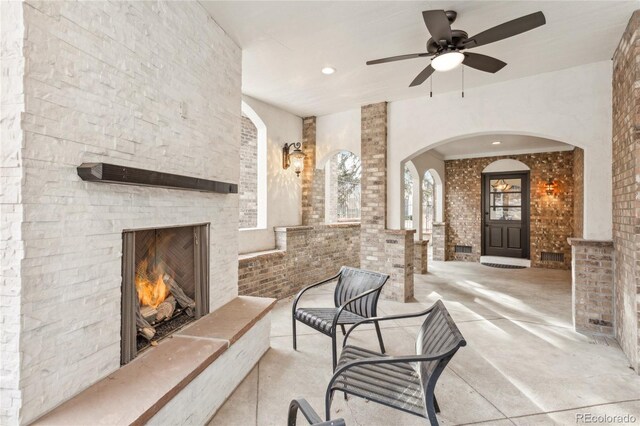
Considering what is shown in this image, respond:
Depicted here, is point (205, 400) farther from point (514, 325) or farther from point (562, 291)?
point (562, 291)

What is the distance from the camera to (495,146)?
7.43 metres

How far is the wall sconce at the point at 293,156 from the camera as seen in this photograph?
534 cm

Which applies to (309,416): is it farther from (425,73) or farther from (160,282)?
(425,73)

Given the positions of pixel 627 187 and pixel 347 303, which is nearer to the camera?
pixel 347 303

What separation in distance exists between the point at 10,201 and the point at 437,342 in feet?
7.18

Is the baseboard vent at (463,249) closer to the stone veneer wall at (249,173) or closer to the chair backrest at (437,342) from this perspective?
the stone veneer wall at (249,173)

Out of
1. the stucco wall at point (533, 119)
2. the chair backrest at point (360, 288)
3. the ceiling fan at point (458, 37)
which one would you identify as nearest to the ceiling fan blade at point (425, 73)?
the ceiling fan at point (458, 37)

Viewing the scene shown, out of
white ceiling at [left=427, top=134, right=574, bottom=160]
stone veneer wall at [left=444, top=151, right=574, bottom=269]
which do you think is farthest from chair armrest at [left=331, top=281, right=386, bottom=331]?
stone veneer wall at [left=444, top=151, right=574, bottom=269]

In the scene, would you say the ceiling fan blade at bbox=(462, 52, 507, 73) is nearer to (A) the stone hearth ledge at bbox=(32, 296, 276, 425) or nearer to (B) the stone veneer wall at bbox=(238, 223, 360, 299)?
(A) the stone hearth ledge at bbox=(32, 296, 276, 425)

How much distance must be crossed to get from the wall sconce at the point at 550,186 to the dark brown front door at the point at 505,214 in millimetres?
488

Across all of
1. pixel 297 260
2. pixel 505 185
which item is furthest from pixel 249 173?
pixel 505 185

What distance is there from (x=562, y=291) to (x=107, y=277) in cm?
652

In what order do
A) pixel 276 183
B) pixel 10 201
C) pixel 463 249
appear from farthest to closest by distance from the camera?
pixel 463 249 → pixel 276 183 → pixel 10 201

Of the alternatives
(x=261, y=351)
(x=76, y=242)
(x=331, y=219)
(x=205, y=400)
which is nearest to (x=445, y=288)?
(x=331, y=219)
